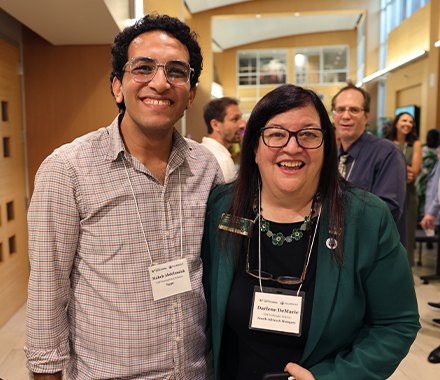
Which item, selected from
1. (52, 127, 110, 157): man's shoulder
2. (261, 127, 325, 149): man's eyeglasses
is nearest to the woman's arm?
(261, 127, 325, 149): man's eyeglasses

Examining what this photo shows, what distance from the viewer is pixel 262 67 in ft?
58.9

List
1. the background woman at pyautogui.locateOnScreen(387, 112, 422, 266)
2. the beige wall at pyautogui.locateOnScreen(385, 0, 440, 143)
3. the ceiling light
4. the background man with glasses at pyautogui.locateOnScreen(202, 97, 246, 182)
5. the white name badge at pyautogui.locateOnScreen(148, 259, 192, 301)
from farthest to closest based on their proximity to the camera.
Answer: the ceiling light
the beige wall at pyautogui.locateOnScreen(385, 0, 440, 143)
the background woman at pyautogui.locateOnScreen(387, 112, 422, 266)
the background man with glasses at pyautogui.locateOnScreen(202, 97, 246, 182)
the white name badge at pyautogui.locateOnScreen(148, 259, 192, 301)

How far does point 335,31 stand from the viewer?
17016mm

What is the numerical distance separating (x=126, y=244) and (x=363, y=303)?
33.1 inches

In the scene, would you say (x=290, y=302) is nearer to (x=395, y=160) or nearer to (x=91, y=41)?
(x=395, y=160)

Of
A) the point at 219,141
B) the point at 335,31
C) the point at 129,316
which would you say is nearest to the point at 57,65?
the point at 219,141

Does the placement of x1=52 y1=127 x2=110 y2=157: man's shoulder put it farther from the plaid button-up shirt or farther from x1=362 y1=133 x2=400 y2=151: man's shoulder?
x1=362 y1=133 x2=400 y2=151: man's shoulder

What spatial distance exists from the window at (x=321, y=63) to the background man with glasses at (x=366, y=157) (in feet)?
50.7

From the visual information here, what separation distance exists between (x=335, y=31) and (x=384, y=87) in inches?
227

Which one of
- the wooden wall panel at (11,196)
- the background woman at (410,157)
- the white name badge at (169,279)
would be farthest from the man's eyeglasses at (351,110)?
the wooden wall panel at (11,196)

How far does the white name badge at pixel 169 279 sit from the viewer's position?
1.34m

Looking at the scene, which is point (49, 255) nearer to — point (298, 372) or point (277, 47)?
point (298, 372)

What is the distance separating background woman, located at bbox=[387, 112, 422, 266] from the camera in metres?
5.16

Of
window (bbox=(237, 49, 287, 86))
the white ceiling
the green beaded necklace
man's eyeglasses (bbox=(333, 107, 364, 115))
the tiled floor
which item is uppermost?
window (bbox=(237, 49, 287, 86))
